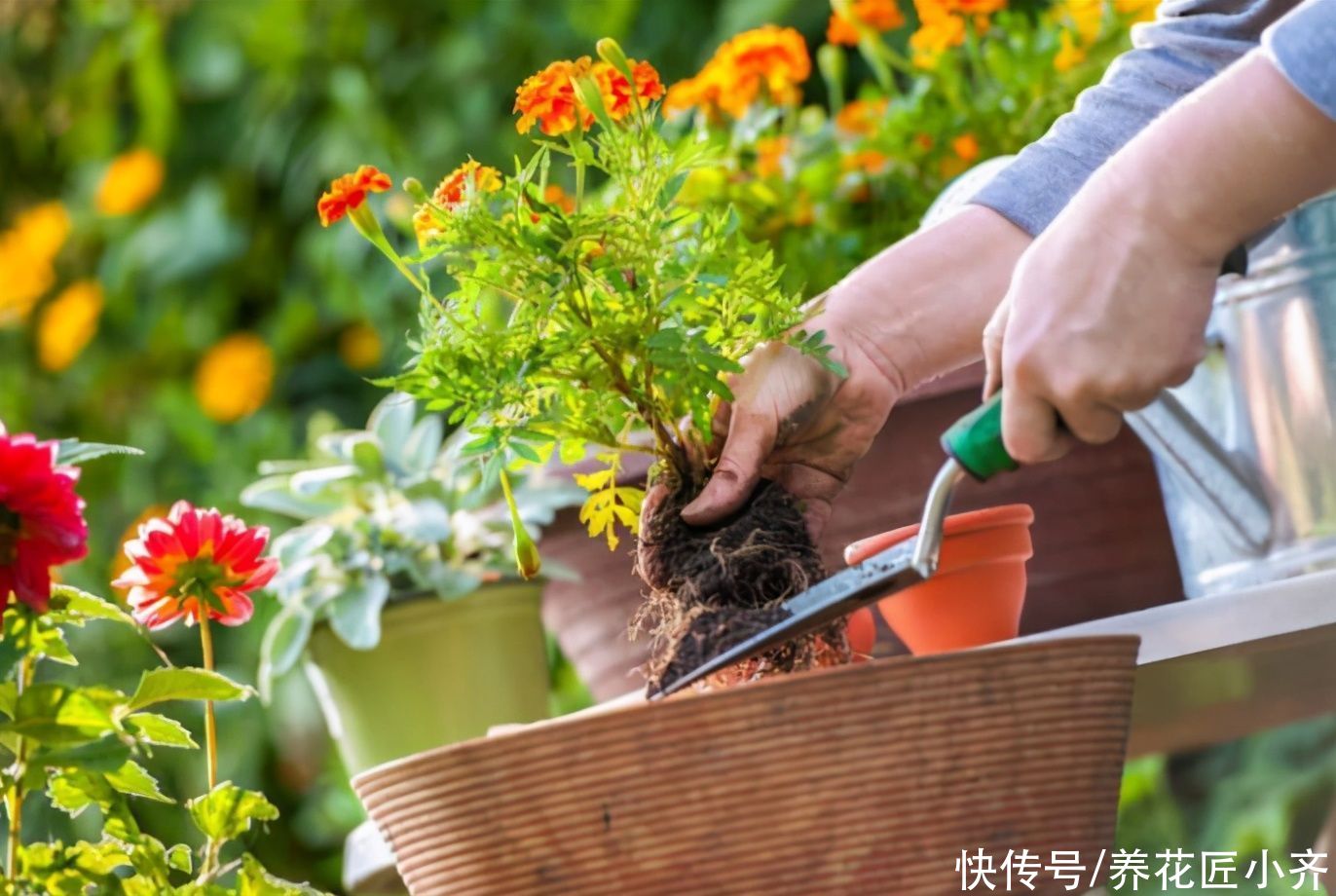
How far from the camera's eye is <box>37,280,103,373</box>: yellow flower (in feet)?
8.25

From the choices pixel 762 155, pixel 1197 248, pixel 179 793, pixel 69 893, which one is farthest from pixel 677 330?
pixel 179 793

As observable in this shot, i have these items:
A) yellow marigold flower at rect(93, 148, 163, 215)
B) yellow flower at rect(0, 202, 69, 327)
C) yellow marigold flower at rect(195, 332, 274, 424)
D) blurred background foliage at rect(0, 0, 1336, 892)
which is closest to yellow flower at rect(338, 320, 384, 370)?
blurred background foliage at rect(0, 0, 1336, 892)

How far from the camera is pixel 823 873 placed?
61 cm

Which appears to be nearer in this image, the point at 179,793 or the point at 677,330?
the point at 677,330

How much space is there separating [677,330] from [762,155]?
75 cm

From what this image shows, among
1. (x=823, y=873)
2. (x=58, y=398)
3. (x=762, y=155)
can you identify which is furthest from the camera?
(x=58, y=398)

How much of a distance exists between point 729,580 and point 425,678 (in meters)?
0.71

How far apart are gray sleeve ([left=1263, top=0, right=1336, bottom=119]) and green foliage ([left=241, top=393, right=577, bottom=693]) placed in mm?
815

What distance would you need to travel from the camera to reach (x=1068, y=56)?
1.40m

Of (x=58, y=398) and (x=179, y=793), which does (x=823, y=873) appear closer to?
(x=179, y=793)

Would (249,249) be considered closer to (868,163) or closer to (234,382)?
(234,382)

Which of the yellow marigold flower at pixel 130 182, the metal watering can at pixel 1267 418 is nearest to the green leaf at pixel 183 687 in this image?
the metal watering can at pixel 1267 418

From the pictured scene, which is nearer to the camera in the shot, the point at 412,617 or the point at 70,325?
the point at 412,617

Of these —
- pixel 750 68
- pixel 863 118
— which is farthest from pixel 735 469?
pixel 863 118
